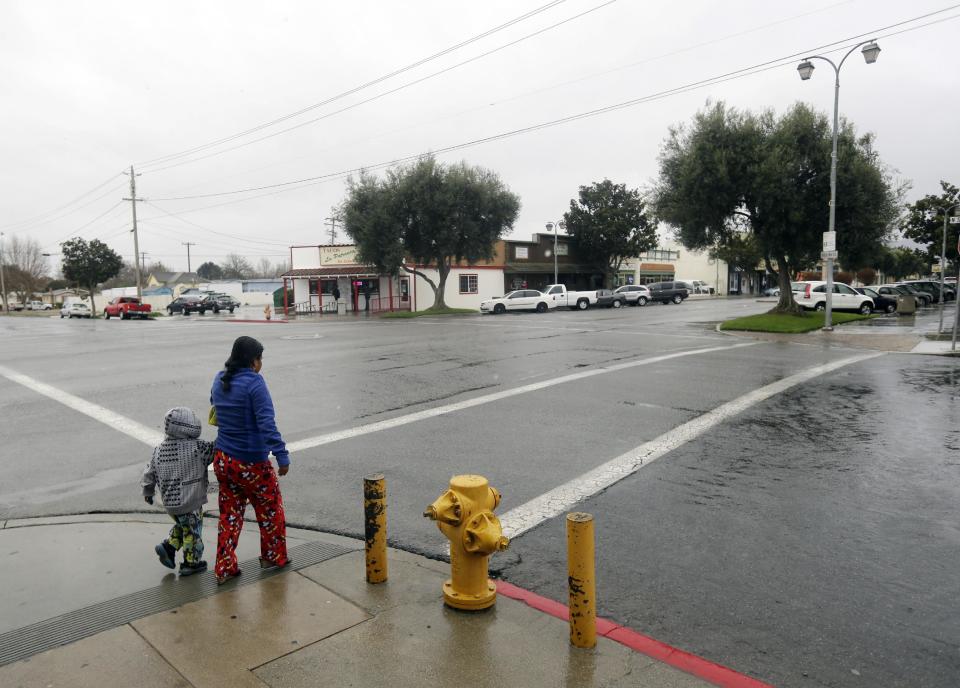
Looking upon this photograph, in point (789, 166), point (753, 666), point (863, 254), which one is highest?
point (789, 166)

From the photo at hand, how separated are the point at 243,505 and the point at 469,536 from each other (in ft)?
5.18

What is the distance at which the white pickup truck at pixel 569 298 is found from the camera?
1684 inches

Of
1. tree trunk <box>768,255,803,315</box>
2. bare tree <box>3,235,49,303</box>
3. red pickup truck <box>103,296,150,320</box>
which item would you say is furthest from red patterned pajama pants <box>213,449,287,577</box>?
bare tree <box>3,235,49,303</box>

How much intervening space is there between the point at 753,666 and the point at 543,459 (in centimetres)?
370

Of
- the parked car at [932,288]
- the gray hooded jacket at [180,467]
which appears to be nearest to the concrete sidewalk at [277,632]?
the gray hooded jacket at [180,467]

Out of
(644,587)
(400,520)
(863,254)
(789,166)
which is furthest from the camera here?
(863,254)

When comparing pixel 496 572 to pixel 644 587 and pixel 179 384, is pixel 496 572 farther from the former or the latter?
pixel 179 384

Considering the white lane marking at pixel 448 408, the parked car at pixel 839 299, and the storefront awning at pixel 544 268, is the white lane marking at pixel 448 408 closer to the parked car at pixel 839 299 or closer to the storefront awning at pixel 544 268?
the parked car at pixel 839 299

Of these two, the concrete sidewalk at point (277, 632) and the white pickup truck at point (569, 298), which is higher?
the white pickup truck at point (569, 298)

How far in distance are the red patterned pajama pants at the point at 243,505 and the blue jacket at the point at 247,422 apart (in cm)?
7

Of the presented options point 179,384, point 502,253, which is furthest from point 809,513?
point 502,253

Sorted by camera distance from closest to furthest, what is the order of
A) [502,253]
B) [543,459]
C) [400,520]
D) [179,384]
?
[400,520], [543,459], [179,384], [502,253]

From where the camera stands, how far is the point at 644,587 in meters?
4.00

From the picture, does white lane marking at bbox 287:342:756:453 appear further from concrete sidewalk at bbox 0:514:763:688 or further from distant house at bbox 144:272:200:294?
distant house at bbox 144:272:200:294
